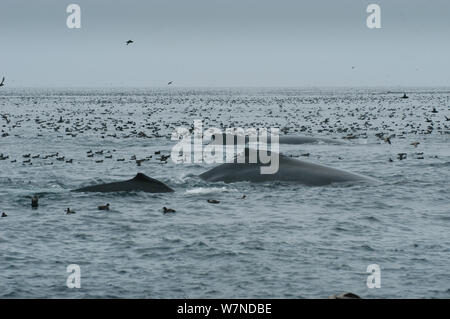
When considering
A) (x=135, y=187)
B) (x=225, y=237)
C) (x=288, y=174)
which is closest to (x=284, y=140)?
(x=288, y=174)

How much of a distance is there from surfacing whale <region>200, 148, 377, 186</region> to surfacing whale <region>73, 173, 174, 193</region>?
299 centimetres

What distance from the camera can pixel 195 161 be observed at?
118 ft

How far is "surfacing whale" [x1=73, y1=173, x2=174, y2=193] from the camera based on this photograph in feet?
80.1

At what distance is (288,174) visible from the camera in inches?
1045

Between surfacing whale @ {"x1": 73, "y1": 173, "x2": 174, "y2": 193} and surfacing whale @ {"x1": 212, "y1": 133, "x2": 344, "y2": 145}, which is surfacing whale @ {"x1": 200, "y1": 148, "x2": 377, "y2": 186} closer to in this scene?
surfacing whale @ {"x1": 73, "y1": 173, "x2": 174, "y2": 193}

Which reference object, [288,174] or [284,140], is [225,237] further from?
[284,140]

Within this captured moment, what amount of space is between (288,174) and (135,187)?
6.14m

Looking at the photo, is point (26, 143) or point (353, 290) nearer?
point (353, 290)

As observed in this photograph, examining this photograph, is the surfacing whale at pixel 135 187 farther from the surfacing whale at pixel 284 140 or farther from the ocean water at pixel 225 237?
the surfacing whale at pixel 284 140

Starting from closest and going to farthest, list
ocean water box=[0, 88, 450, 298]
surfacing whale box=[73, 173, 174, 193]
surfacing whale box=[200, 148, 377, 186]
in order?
ocean water box=[0, 88, 450, 298]
surfacing whale box=[73, 173, 174, 193]
surfacing whale box=[200, 148, 377, 186]

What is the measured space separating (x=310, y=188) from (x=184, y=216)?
20.7 feet

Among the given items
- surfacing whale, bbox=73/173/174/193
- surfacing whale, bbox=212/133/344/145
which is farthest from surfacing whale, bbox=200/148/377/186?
surfacing whale, bbox=212/133/344/145
